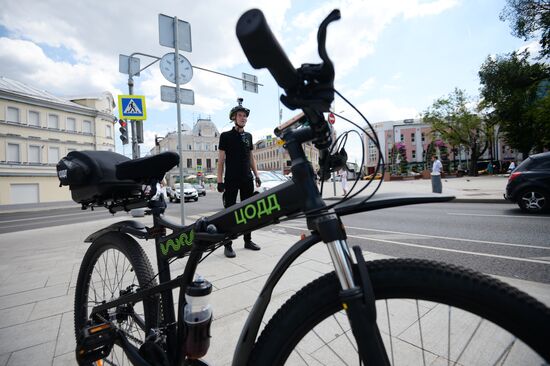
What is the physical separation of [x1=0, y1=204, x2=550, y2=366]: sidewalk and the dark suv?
5773 mm

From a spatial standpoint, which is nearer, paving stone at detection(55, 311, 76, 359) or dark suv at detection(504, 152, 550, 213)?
paving stone at detection(55, 311, 76, 359)

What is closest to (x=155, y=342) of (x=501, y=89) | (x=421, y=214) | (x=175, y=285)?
(x=175, y=285)

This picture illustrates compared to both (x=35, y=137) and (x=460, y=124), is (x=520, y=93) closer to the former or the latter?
(x=460, y=124)

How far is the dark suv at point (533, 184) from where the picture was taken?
6863mm

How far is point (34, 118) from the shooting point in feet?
93.2

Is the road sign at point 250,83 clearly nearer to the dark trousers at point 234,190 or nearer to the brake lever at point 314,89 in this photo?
the dark trousers at point 234,190

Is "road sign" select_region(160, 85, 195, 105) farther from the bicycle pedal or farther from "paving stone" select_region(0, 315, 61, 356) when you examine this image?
the bicycle pedal

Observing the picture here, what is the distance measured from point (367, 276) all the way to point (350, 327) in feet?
0.48

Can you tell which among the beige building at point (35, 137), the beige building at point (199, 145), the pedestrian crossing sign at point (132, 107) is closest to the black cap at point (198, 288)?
the pedestrian crossing sign at point (132, 107)

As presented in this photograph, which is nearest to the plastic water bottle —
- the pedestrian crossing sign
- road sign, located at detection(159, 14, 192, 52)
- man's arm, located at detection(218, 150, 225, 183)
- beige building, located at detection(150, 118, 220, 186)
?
man's arm, located at detection(218, 150, 225, 183)

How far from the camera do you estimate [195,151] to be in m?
77.4

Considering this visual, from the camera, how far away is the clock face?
5332 millimetres

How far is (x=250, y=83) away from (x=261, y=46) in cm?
1162

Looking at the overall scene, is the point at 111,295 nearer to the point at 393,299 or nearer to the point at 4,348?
the point at 4,348
